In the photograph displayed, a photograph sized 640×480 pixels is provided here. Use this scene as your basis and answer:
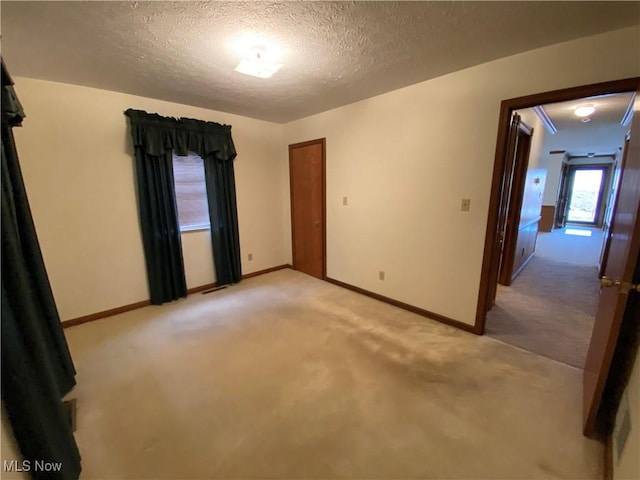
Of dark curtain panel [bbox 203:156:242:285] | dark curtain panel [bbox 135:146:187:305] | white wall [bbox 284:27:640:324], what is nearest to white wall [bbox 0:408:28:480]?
dark curtain panel [bbox 135:146:187:305]

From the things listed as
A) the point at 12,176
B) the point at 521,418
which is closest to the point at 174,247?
the point at 12,176

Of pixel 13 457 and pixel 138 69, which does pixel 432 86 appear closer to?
pixel 138 69

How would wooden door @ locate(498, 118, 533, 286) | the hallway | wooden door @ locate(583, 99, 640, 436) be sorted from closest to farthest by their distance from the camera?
wooden door @ locate(583, 99, 640, 436), the hallway, wooden door @ locate(498, 118, 533, 286)

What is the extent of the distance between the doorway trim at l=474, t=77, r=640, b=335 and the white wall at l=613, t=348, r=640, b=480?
1.12m

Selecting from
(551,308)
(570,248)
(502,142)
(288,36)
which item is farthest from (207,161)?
(570,248)

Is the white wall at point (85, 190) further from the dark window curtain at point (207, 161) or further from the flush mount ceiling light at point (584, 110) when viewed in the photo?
the flush mount ceiling light at point (584, 110)

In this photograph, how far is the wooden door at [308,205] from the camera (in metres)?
3.83

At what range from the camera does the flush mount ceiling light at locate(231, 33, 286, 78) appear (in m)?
1.83

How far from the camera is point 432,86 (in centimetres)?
254

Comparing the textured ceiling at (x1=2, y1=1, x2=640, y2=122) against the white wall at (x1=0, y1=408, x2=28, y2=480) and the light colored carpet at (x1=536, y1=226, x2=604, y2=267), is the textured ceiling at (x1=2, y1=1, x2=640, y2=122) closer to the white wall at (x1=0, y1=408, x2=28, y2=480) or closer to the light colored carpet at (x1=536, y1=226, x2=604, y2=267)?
the white wall at (x1=0, y1=408, x2=28, y2=480)

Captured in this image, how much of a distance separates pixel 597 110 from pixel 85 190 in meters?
6.20

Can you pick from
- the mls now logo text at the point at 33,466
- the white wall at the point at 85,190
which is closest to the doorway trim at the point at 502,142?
the mls now logo text at the point at 33,466

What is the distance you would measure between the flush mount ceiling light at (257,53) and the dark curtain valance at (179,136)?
144 cm

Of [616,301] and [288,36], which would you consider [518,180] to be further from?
[288,36]
